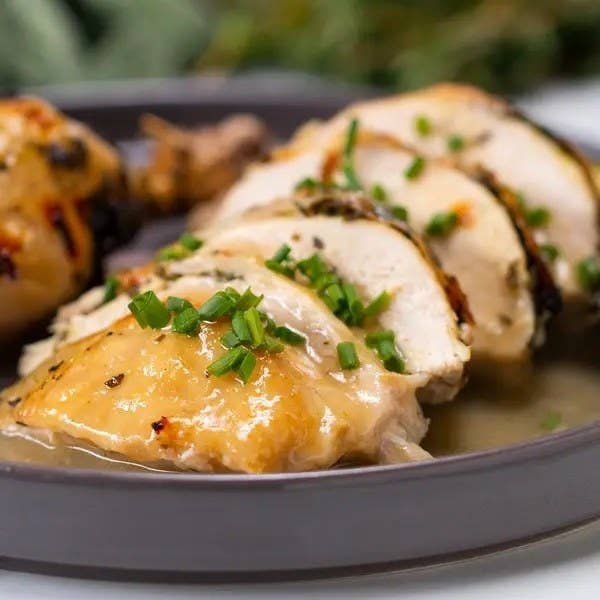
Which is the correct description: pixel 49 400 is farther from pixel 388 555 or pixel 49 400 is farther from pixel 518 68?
pixel 518 68

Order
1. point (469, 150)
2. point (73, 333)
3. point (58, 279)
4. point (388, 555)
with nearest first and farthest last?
point (388, 555), point (73, 333), point (58, 279), point (469, 150)

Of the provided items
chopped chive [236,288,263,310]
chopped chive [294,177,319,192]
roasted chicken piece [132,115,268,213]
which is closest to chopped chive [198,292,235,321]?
chopped chive [236,288,263,310]

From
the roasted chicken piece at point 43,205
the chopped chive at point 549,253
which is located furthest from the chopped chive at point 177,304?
the chopped chive at point 549,253

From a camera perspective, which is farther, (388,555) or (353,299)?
(353,299)

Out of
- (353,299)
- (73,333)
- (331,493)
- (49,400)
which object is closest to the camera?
(331,493)

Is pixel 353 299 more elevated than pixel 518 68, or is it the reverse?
pixel 353 299

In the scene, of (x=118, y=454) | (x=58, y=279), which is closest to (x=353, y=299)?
(x=118, y=454)
